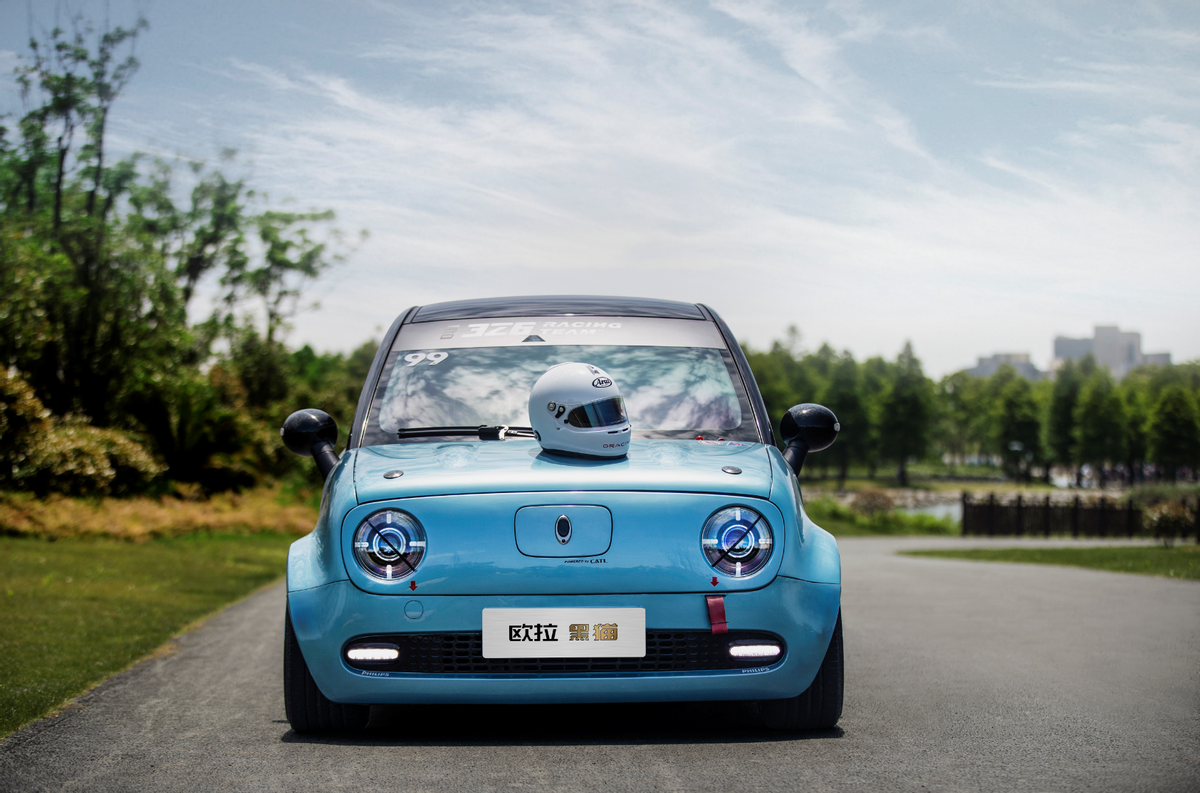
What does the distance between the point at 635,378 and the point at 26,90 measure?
128 ft

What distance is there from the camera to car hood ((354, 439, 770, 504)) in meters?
4.40

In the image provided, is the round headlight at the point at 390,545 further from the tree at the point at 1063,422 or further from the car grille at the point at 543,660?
the tree at the point at 1063,422

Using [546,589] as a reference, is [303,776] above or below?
below

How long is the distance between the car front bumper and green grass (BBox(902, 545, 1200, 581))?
12.5 metres

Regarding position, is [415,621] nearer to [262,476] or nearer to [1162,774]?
[1162,774]

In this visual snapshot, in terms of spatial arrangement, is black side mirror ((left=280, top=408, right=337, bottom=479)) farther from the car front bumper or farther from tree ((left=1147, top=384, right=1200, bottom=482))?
tree ((left=1147, top=384, right=1200, bottom=482))

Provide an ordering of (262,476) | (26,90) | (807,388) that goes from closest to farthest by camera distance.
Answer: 1. (262,476)
2. (26,90)
3. (807,388)

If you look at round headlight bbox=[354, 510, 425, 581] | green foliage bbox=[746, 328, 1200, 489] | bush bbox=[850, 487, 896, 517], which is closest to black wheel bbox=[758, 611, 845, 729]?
round headlight bbox=[354, 510, 425, 581]

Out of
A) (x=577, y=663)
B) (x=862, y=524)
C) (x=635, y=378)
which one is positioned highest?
(x=635, y=378)

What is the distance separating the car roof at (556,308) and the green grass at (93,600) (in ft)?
8.65

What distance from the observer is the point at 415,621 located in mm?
4281

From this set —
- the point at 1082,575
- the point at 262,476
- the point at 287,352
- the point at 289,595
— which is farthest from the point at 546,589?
the point at 287,352

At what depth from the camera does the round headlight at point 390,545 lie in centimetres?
432

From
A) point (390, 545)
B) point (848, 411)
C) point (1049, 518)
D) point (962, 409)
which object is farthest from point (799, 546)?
point (962, 409)
